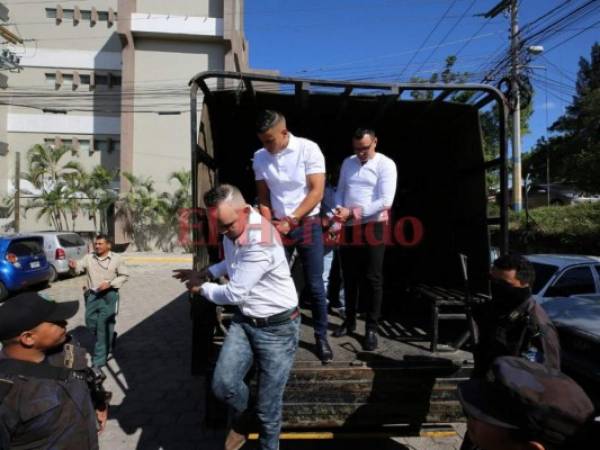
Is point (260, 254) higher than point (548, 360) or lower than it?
higher

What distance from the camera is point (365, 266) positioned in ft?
11.4

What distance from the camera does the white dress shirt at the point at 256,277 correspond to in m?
2.41

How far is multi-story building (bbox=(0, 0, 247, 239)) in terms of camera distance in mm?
23188

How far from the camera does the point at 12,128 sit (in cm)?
2591

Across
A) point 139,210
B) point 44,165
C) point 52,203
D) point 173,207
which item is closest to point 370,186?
point 173,207

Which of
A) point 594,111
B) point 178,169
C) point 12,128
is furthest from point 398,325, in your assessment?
point 12,128

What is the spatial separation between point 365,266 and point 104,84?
26684 mm

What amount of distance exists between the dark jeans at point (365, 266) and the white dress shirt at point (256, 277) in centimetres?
99

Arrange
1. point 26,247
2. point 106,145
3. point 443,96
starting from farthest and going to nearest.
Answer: point 106,145 < point 26,247 < point 443,96

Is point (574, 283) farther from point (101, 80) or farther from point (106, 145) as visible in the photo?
point (101, 80)

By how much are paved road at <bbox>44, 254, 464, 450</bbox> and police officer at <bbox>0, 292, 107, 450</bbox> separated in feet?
5.62

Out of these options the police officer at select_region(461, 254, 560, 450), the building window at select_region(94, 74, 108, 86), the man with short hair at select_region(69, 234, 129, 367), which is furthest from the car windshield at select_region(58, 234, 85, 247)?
the building window at select_region(94, 74, 108, 86)

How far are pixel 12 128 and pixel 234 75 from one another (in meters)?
28.7

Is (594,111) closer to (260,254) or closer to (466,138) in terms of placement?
(466,138)
